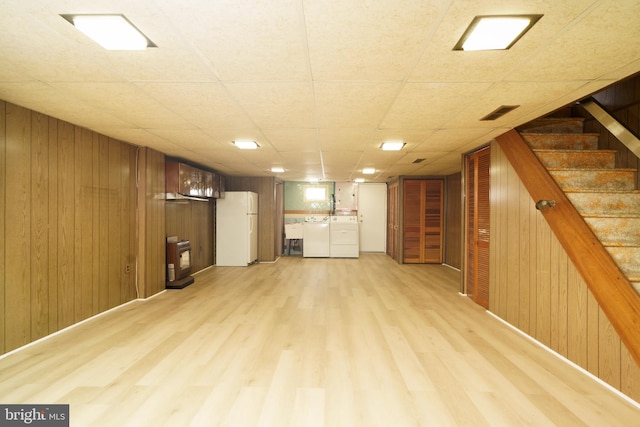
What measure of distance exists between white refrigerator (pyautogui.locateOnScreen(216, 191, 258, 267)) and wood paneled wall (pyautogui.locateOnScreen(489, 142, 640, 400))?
490 centimetres

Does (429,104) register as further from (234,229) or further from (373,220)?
(373,220)

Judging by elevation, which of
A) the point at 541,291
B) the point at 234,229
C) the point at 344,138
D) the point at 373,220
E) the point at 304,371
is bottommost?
the point at 304,371

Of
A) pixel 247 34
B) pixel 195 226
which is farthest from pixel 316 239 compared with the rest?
pixel 247 34

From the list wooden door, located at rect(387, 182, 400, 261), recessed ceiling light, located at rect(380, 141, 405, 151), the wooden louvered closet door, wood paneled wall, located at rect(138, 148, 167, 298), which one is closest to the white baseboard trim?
the wooden louvered closet door

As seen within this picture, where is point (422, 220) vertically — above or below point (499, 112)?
below

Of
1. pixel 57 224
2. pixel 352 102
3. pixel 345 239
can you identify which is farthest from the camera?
pixel 345 239

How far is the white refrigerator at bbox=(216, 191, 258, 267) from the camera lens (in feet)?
21.1

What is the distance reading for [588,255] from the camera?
209cm

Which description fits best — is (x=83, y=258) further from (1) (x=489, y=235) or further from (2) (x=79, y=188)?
(1) (x=489, y=235)

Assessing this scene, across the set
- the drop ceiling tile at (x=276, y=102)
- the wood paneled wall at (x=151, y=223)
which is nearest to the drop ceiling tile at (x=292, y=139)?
the drop ceiling tile at (x=276, y=102)

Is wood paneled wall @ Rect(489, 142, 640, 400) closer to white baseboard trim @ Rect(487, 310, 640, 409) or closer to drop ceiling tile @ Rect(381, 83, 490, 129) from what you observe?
white baseboard trim @ Rect(487, 310, 640, 409)

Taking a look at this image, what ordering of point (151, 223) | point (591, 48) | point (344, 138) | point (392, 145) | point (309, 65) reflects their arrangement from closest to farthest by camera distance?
point (591, 48) < point (309, 65) < point (344, 138) < point (392, 145) < point (151, 223)

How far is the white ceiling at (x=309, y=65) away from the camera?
132 centimetres

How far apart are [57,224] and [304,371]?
9.38 ft
